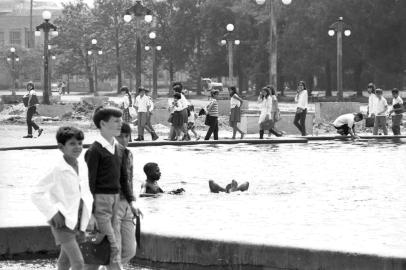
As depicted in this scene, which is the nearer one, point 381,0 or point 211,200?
point 211,200

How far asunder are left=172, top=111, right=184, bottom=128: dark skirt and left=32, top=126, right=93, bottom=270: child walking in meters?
18.8

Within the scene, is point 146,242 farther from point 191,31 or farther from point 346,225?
point 191,31

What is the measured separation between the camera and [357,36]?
230 feet

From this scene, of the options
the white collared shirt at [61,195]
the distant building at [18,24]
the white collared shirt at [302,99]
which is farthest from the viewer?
the distant building at [18,24]

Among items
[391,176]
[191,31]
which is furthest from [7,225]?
[191,31]

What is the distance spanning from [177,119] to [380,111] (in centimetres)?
584

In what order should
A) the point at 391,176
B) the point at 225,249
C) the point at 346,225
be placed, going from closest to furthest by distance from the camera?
the point at 225,249 < the point at 346,225 < the point at 391,176

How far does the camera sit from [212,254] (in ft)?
29.7

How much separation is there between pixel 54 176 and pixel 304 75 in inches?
2831

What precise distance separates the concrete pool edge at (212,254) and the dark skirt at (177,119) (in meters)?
16.1

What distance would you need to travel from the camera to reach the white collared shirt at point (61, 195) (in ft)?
23.1

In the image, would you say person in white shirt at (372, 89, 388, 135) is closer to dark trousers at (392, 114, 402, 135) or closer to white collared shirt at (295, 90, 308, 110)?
dark trousers at (392, 114, 402, 135)

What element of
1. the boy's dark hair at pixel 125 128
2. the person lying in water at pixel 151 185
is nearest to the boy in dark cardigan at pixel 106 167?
the boy's dark hair at pixel 125 128

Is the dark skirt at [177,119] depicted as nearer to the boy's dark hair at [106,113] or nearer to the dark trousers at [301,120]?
the dark trousers at [301,120]
